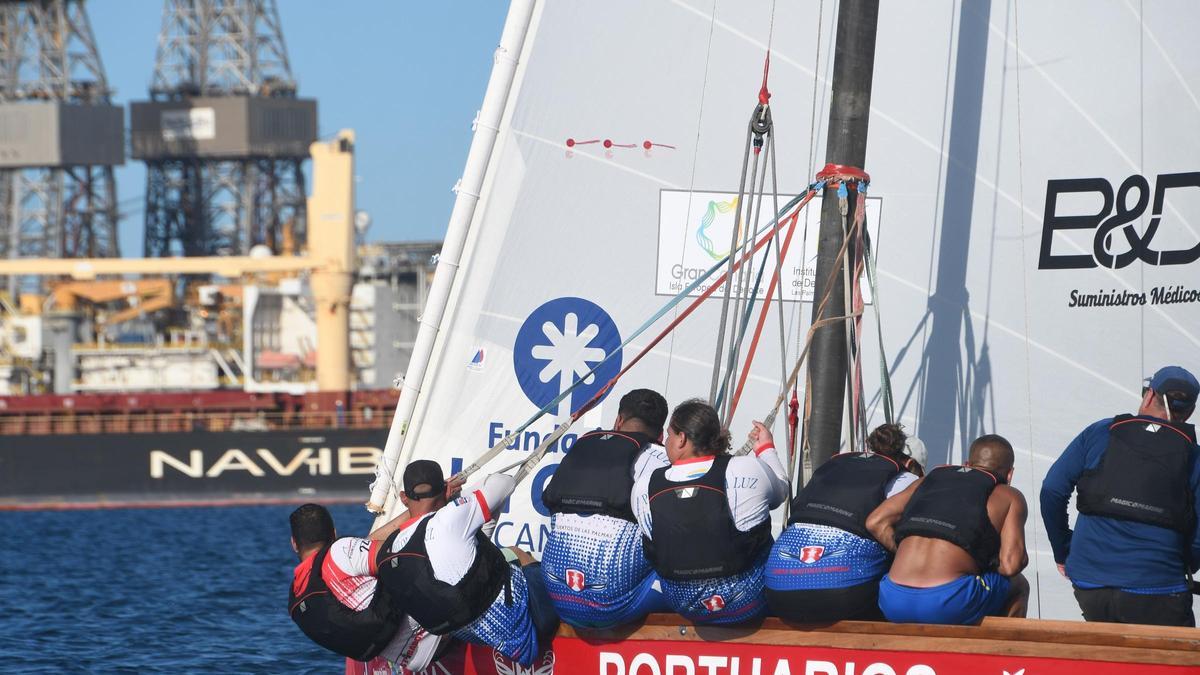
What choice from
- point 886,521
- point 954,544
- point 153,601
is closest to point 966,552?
point 954,544

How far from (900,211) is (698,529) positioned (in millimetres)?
2689

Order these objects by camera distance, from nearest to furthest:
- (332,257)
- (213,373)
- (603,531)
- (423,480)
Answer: (603,531)
(423,480)
(332,257)
(213,373)

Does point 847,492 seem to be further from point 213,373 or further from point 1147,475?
point 213,373

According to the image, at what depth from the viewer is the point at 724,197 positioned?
736 cm

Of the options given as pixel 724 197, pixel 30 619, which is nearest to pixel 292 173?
pixel 30 619

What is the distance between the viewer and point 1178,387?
17.6 feet

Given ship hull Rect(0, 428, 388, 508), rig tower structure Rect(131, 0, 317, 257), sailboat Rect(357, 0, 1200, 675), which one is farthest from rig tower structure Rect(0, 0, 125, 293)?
sailboat Rect(357, 0, 1200, 675)

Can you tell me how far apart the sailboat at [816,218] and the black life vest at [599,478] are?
1289 mm

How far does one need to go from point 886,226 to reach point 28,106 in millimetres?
52164

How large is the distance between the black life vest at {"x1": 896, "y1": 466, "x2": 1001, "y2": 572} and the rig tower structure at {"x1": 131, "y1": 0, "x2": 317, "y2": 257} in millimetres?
54242

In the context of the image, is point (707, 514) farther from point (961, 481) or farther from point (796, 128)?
point (796, 128)

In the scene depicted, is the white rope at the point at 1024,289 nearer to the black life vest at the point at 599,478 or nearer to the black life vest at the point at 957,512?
the black life vest at the point at 957,512

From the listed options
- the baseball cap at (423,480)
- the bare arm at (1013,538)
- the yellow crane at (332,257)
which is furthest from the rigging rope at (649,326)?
the yellow crane at (332,257)

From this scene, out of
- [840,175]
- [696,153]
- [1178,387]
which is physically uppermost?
[696,153]
